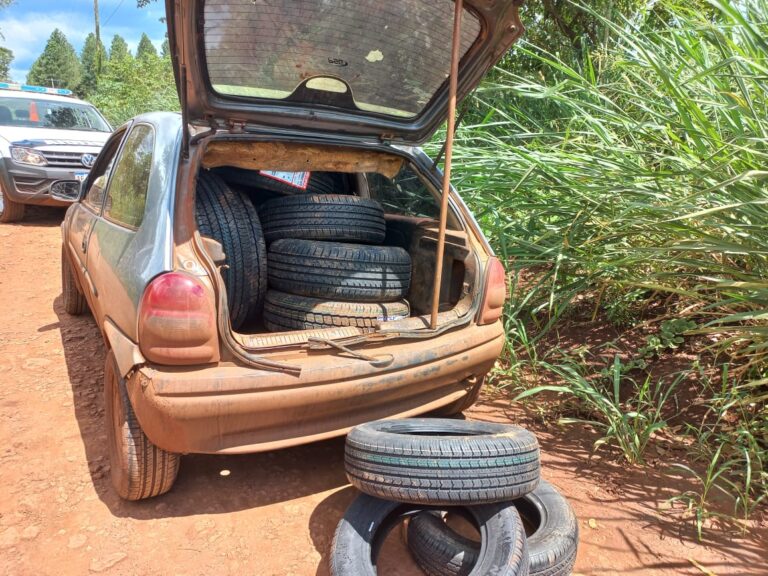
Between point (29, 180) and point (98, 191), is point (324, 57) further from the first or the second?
point (29, 180)

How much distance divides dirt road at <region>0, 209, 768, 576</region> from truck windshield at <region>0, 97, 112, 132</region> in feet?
22.6

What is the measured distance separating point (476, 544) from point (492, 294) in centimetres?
118

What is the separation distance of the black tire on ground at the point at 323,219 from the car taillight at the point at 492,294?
2.32 ft

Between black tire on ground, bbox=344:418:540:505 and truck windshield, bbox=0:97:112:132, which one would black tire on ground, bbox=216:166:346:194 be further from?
truck windshield, bbox=0:97:112:132

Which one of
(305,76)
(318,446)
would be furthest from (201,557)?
(305,76)

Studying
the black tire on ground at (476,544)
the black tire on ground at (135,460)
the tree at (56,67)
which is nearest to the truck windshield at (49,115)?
the black tire on ground at (135,460)

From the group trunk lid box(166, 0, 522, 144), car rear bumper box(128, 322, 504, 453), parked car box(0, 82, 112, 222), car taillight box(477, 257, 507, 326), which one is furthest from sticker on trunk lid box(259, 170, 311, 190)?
parked car box(0, 82, 112, 222)

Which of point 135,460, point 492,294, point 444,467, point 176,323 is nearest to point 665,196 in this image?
point 492,294

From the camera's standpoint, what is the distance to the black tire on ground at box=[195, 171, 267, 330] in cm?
281

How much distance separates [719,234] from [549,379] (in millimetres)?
1294

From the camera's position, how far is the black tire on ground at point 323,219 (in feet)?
9.91

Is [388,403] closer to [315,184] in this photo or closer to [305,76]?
[305,76]

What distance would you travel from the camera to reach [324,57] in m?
2.67

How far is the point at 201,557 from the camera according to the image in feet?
7.01
